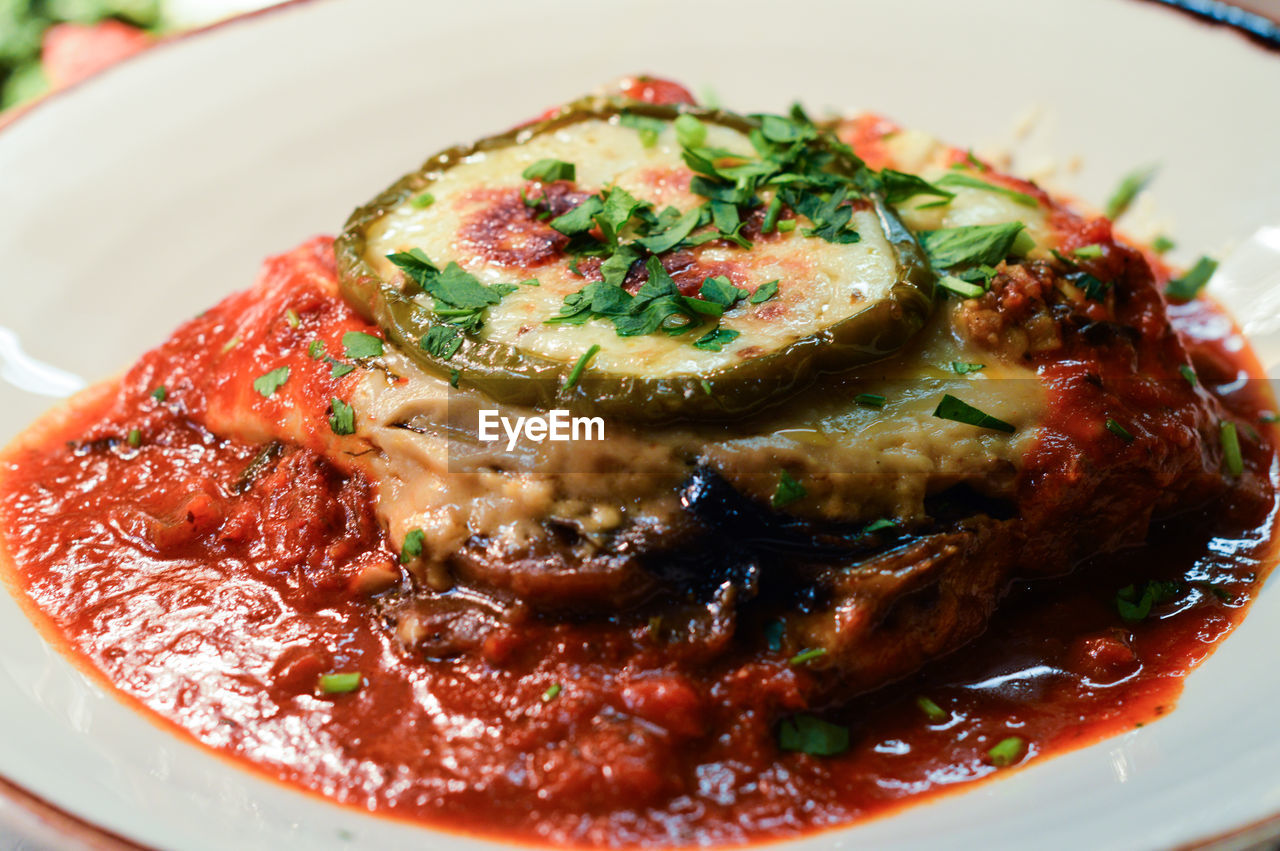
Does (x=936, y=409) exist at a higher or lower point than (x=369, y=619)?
higher

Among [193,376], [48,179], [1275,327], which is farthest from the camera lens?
[48,179]

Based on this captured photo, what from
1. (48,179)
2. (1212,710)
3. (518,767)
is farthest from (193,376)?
(1212,710)

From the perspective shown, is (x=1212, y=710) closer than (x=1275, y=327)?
Yes

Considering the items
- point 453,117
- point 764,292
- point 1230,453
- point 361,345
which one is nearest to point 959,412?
point 764,292

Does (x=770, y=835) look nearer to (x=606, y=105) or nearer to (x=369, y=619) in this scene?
(x=369, y=619)

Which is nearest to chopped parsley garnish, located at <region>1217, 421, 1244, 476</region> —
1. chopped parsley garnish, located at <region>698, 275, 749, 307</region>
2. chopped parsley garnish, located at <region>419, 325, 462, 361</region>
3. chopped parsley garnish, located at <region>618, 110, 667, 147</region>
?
chopped parsley garnish, located at <region>698, 275, 749, 307</region>

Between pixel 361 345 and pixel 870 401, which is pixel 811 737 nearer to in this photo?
pixel 870 401

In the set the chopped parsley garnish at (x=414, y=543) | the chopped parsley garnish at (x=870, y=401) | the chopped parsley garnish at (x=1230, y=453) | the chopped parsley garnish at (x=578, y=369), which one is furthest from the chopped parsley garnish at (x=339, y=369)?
the chopped parsley garnish at (x=1230, y=453)
